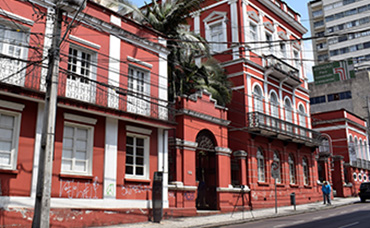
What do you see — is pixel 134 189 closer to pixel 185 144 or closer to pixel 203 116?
pixel 185 144

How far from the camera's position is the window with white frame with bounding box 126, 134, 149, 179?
1580 centimetres

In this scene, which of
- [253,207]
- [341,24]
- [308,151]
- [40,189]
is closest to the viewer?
[40,189]

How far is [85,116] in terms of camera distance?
46.4 ft

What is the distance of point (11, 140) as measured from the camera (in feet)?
Result: 39.7

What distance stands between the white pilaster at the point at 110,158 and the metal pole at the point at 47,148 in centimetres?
451

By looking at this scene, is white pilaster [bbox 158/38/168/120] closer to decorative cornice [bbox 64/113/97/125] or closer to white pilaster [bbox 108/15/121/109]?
white pilaster [bbox 108/15/121/109]

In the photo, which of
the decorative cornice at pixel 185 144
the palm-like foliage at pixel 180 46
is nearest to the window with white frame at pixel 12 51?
the palm-like foliage at pixel 180 46

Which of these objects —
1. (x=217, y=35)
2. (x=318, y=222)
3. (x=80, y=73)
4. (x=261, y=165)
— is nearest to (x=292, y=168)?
(x=261, y=165)

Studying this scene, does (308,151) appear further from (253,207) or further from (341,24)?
(341,24)

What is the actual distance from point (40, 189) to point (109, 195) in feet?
15.9

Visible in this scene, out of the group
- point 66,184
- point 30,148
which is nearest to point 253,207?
point 66,184

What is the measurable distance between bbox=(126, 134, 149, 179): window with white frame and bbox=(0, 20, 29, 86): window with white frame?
537cm

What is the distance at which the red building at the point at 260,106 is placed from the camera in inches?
907

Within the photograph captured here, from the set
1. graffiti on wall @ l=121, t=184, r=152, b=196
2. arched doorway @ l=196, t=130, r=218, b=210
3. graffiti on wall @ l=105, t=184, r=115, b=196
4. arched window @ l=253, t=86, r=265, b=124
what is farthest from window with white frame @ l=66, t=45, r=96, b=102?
arched window @ l=253, t=86, r=265, b=124
